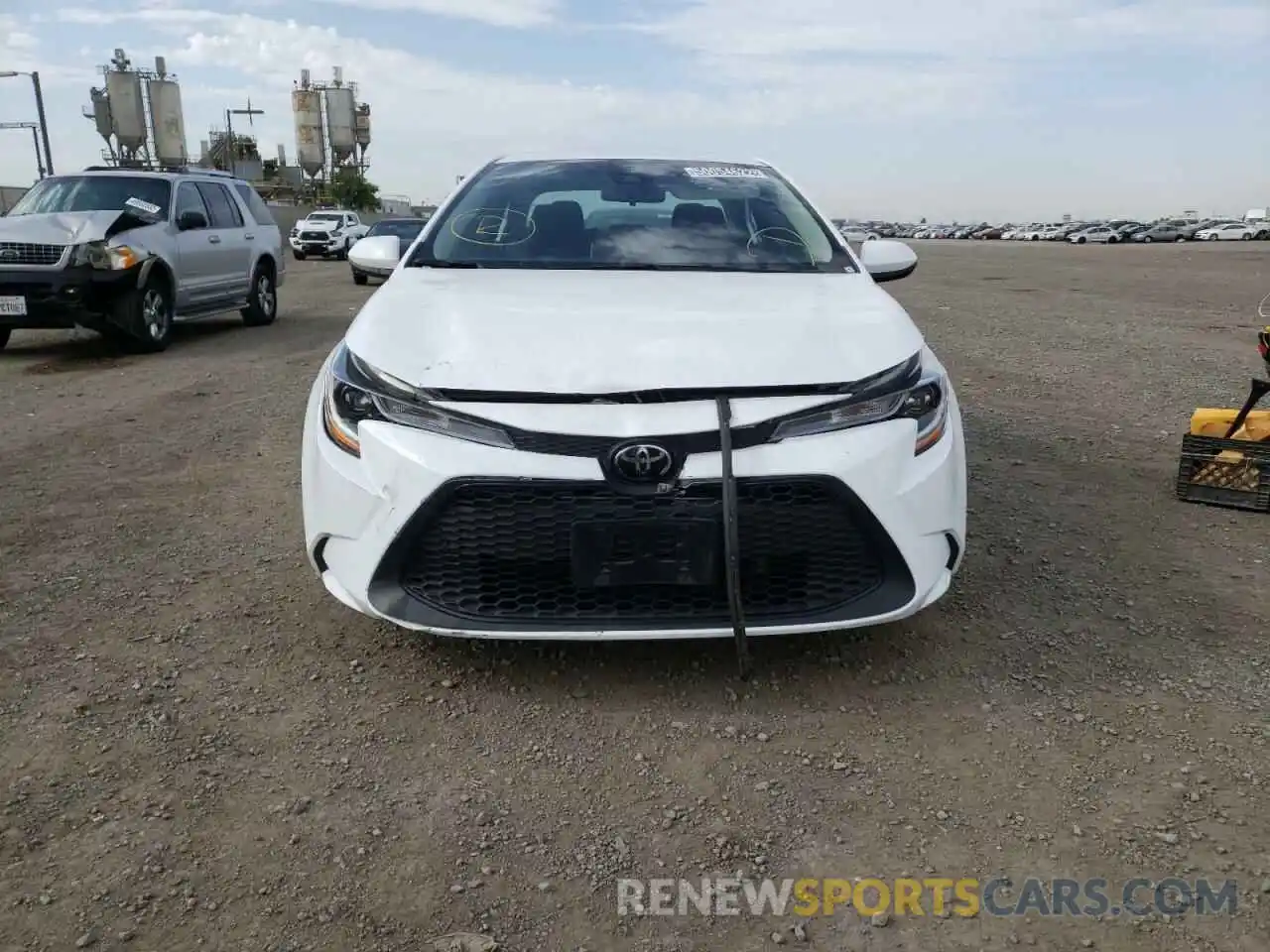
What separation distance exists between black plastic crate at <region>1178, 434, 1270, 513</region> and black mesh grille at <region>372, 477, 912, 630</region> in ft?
Result: 8.79

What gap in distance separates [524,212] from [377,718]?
2.17m

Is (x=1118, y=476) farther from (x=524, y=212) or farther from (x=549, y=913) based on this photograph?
(x=549, y=913)

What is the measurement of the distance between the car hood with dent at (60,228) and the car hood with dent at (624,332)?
23.6 feet

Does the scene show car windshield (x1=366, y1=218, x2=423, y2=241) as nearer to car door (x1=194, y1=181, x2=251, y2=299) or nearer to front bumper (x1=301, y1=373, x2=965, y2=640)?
car door (x1=194, y1=181, x2=251, y2=299)

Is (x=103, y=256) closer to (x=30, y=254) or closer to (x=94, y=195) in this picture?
(x=30, y=254)

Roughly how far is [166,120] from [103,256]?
74.3 m

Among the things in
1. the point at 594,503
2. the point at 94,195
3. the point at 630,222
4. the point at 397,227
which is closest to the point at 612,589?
the point at 594,503

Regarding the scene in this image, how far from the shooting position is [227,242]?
11719 mm

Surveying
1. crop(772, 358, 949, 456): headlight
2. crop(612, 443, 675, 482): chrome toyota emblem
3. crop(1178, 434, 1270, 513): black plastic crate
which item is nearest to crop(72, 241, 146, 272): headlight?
crop(612, 443, 675, 482): chrome toyota emblem

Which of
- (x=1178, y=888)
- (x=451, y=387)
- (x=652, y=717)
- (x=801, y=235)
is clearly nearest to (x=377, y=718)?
(x=652, y=717)

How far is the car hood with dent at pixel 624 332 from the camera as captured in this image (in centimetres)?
281

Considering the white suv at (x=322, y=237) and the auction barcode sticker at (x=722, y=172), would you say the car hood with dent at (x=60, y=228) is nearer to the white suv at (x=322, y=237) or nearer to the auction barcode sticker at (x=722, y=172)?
the auction barcode sticker at (x=722, y=172)

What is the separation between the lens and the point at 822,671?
315 centimetres

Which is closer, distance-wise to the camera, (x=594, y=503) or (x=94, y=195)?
(x=594, y=503)
